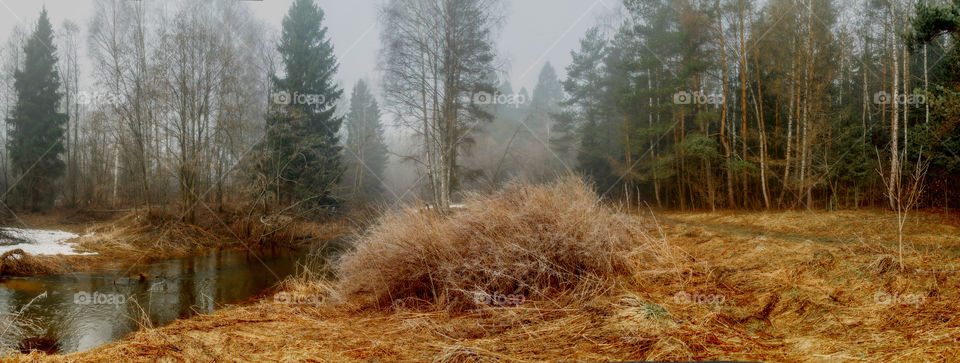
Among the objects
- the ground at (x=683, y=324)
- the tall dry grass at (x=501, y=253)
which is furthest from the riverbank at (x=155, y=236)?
the ground at (x=683, y=324)

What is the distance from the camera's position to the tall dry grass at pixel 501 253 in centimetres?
409

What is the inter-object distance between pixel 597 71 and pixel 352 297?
20.3 m

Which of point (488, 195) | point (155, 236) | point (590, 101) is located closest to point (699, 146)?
point (590, 101)

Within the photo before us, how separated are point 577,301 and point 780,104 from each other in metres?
14.9

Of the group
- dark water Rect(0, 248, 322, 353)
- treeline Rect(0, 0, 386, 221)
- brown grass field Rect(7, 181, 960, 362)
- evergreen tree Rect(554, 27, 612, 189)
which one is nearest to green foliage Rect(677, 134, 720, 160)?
evergreen tree Rect(554, 27, 612, 189)

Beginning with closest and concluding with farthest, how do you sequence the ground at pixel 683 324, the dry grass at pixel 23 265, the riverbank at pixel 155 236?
the ground at pixel 683 324 → the dry grass at pixel 23 265 → the riverbank at pixel 155 236

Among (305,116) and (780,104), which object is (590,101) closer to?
(780,104)

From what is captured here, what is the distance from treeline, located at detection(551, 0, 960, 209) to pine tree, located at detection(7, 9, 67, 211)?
27.7 metres

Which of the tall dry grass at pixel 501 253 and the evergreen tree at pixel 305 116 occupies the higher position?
the evergreen tree at pixel 305 116

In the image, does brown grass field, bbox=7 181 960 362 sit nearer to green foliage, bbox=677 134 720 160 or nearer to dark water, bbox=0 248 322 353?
dark water, bbox=0 248 322 353

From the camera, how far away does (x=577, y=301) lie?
3643 millimetres

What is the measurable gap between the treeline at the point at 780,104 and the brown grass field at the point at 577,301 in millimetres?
8017

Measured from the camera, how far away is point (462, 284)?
4168 mm

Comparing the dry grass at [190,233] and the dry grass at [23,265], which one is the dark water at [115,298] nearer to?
the dry grass at [23,265]
